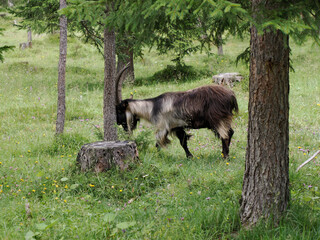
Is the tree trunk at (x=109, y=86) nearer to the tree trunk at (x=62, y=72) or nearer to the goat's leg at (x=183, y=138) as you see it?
the goat's leg at (x=183, y=138)

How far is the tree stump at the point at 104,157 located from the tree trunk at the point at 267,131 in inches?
92.5

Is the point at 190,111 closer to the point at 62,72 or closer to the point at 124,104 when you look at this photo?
the point at 124,104

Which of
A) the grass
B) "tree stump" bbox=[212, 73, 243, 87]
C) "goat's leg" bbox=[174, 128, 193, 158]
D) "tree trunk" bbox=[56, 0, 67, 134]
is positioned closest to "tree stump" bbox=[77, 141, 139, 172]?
the grass

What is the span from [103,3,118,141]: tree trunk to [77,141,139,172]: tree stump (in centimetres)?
138

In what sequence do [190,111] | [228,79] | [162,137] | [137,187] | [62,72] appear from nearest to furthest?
[137,187] → [190,111] → [162,137] → [62,72] → [228,79]

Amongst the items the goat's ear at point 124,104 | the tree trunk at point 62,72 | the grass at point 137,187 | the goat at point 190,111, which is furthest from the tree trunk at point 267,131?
the tree trunk at point 62,72

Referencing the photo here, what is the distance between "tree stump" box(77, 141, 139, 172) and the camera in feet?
18.7

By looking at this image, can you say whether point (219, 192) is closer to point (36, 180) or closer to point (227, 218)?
point (227, 218)

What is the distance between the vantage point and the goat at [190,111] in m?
7.02

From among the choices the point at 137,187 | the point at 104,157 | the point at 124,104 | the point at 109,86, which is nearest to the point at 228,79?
the point at 124,104

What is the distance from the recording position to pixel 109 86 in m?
7.07

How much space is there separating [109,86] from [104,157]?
185cm

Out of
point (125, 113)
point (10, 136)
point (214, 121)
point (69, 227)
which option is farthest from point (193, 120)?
point (10, 136)

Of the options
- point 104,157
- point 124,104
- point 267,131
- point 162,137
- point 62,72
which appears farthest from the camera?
point 62,72
